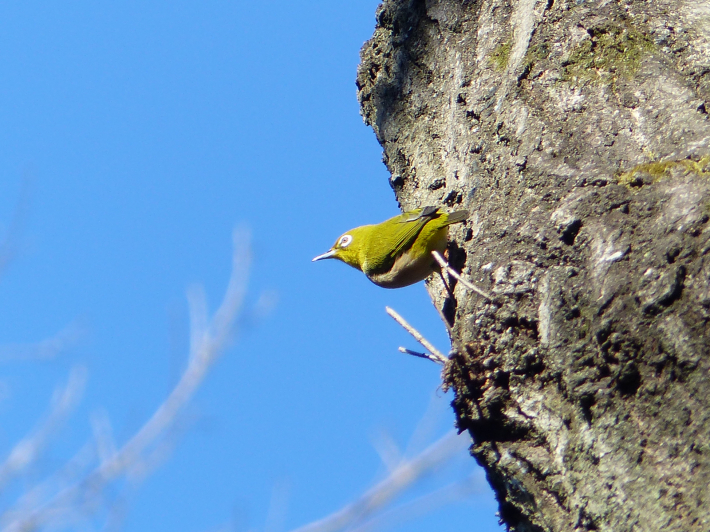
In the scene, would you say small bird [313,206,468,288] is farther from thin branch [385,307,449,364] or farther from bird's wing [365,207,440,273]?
thin branch [385,307,449,364]

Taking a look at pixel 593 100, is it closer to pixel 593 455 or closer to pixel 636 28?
pixel 636 28

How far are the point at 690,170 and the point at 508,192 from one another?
782mm

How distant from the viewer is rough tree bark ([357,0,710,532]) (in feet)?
6.73

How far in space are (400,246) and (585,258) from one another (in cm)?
208

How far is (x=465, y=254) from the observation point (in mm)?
3566

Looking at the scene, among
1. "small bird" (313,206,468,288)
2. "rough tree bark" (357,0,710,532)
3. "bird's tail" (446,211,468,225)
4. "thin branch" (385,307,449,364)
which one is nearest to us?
"rough tree bark" (357,0,710,532)

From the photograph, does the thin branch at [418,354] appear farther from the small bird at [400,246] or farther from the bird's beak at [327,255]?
the bird's beak at [327,255]

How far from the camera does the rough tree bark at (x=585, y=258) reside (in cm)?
205

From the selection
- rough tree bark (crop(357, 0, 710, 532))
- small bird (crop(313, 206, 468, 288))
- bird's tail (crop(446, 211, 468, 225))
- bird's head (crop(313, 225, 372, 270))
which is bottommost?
rough tree bark (crop(357, 0, 710, 532))

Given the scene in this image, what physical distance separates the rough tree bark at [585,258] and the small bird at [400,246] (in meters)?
0.13

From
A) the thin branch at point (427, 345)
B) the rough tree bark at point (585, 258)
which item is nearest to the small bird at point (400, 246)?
the rough tree bark at point (585, 258)

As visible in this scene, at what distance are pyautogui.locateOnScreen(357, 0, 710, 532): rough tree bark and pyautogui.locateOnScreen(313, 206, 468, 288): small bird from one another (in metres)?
0.13

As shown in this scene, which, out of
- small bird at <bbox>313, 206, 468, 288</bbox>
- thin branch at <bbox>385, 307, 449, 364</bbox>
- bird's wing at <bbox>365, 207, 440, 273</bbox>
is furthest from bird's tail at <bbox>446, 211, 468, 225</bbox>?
thin branch at <bbox>385, 307, 449, 364</bbox>

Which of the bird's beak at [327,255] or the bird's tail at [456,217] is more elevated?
the bird's beak at [327,255]
